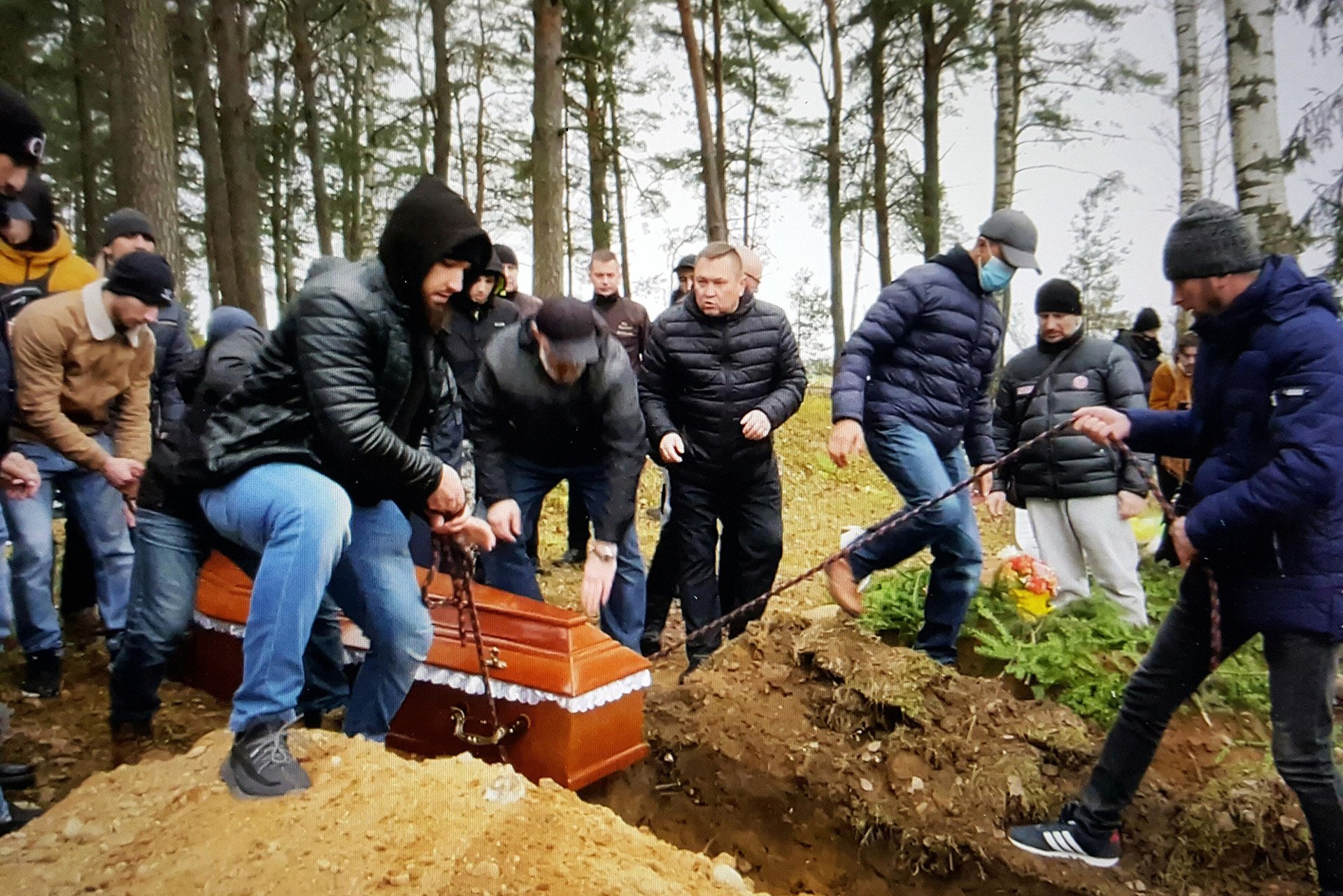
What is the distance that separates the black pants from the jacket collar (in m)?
2.57

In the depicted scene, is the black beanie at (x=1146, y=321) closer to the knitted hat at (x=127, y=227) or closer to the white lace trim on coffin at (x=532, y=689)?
the white lace trim on coffin at (x=532, y=689)

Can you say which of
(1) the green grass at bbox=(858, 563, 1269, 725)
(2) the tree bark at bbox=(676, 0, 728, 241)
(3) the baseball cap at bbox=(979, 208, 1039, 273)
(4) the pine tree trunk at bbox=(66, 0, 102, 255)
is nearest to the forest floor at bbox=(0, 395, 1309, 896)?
(1) the green grass at bbox=(858, 563, 1269, 725)

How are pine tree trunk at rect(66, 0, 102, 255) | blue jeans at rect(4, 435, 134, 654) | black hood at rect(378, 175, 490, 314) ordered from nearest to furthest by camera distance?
black hood at rect(378, 175, 490, 314)
blue jeans at rect(4, 435, 134, 654)
pine tree trunk at rect(66, 0, 102, 255)

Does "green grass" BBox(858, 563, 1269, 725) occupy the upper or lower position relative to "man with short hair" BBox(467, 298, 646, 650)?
lower

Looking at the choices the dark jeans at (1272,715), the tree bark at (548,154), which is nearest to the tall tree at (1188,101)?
the tree bark at (548,154)

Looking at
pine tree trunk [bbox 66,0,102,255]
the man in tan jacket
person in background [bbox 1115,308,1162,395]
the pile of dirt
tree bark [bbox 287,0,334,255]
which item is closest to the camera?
the pile of dirt

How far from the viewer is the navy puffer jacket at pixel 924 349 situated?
3.97 metres

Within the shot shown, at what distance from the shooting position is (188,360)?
11.7 feet

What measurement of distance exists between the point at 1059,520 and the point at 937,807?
204cm

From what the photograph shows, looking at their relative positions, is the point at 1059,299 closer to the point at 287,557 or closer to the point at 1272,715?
the point at 1272,715

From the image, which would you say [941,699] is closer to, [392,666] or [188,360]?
[392,666]

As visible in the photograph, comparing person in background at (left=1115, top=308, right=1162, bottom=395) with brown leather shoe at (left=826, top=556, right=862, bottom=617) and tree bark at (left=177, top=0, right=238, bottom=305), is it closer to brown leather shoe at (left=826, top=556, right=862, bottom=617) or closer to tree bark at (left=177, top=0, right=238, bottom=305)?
brown leather shoe at (left=826, top=556, right=862, bottom=617)

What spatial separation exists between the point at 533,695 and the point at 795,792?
1187 mm

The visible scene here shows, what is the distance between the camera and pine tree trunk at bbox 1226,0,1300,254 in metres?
5.84
